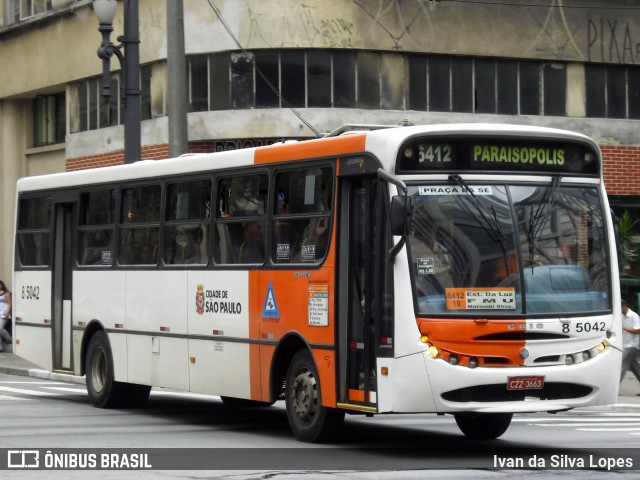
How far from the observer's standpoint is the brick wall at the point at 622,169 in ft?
103

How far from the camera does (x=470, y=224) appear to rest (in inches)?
503

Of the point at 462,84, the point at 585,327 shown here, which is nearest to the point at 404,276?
the point at 585,327

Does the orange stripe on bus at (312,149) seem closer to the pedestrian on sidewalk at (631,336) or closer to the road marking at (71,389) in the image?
the road marking at (71,389)

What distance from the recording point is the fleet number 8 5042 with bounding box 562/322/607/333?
12.8 m

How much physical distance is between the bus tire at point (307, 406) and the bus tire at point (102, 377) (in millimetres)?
4449

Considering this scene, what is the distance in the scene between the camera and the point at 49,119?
37.9 meters

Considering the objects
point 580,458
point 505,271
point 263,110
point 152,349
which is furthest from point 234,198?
point 263,110

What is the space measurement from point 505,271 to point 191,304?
4.71 m

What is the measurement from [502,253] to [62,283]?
844cm

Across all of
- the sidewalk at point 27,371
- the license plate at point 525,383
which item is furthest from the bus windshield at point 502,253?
the sidewalk at point 27,371

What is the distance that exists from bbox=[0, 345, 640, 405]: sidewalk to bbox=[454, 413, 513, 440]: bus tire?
756cm

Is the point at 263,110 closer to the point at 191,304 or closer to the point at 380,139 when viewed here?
the point at 191,304

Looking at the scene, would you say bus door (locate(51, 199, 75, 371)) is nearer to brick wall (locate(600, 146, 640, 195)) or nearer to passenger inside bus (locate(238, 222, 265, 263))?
passenger inside bus (locate(238, 222, 265, 263))

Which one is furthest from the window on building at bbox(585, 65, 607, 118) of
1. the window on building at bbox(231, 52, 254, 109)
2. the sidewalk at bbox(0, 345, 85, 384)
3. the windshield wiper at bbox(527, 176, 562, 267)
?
the windshield wiper at bbox(527, 176, 562, 267)
